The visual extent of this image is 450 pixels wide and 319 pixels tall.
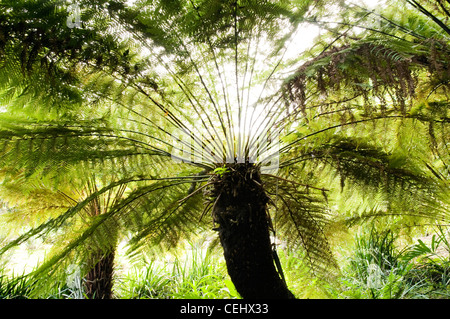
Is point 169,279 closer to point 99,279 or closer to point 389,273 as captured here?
point 99,279

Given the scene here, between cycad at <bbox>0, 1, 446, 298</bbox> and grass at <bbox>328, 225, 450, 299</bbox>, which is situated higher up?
cycad at <bbox>0, 1, 446, 298</bbox>

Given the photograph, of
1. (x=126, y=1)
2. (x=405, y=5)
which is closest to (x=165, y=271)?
(x=126, y=1)

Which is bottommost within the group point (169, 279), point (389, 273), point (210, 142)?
point (389, 273)

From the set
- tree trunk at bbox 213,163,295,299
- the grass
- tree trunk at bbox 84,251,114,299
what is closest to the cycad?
tree trunk at bbox 213,163,295,299

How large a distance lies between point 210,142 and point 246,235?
1.77ft

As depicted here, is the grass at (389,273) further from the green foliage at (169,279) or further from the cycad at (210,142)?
the green foliage at (169,279)

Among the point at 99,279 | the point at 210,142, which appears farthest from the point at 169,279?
the point at 210,142

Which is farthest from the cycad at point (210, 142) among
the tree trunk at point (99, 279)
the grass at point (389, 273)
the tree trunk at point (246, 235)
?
the tree trunk at point (99, 279)

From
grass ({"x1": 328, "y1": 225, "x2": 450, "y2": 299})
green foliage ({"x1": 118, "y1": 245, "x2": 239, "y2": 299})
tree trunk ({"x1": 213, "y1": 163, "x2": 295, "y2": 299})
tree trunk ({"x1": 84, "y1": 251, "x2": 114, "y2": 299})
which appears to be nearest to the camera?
tree trunk ({"x1": 213, "y1": 163, "x2": 295, "y2": 299})

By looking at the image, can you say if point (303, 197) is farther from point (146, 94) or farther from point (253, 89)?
point (146, 94)

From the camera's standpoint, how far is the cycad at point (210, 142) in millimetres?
1076

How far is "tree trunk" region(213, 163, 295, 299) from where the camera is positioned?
1.06 metres

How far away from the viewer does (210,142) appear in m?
1.43

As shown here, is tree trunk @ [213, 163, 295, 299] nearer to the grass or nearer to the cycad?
the cycad
